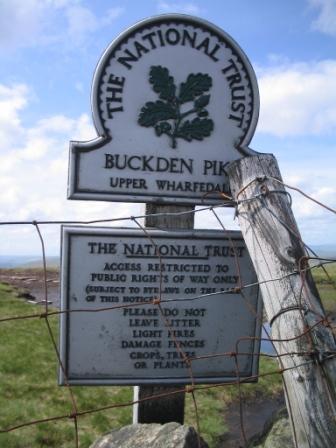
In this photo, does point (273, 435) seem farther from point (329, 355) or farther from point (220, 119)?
point (220, 119)

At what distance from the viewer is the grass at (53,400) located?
18.9 feet

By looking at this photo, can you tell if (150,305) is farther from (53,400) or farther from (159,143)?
(53,400)

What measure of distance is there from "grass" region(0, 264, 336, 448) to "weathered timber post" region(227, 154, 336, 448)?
121 inches

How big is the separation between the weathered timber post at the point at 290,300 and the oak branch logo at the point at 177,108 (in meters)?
0.49

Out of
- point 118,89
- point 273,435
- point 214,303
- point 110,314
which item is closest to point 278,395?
point 273,435

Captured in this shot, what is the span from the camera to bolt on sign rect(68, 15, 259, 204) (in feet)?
14.5

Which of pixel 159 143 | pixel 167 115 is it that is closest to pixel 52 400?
pixel 159 143

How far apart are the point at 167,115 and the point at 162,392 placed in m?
2.49

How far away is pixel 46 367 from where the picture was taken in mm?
8375

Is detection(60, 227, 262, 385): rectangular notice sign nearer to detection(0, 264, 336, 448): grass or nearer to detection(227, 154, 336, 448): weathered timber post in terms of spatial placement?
detection(227, 154, 336, 448): weathered timber post

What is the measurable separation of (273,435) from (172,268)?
1773 mm

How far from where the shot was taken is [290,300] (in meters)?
3.64

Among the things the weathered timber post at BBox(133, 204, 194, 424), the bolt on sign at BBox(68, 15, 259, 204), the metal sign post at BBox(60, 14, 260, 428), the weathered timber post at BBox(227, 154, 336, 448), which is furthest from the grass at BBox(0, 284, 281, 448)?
the weathered timber post at BBox(227, 154, 336, 448)

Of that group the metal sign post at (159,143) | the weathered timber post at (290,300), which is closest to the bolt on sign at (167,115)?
the metal sign post at (159,143)
